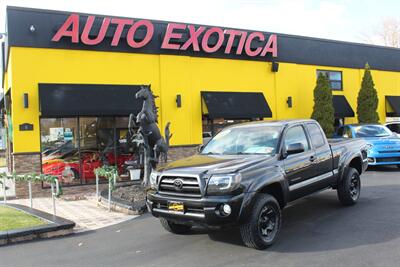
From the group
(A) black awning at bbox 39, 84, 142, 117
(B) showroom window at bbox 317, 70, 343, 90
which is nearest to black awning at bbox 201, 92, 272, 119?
(A) black awning at bbox 39, 84, 142, 117

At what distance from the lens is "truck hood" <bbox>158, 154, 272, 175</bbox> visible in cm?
541

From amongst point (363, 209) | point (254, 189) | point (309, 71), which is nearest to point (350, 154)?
point (363, 209)

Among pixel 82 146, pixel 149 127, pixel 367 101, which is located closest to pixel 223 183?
pixel 149 127

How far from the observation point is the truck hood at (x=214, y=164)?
17.8 ft

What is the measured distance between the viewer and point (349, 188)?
25.8 feet

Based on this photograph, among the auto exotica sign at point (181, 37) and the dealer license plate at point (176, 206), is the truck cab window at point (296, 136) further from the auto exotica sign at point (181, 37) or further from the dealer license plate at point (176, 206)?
the auto exotica sign at point (181, 37)

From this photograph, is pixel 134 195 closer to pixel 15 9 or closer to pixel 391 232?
pixel 391 232

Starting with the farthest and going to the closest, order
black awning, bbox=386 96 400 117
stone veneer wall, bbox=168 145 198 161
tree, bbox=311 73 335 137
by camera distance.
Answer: black awning, bbox=386 96 400 117, tree, bbox=311 73 335 137, stone veneer wall, bbox=168 145 198 161

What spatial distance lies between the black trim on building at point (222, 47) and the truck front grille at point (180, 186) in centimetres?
927

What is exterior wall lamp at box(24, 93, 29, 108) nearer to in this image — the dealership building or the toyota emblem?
the dealership building

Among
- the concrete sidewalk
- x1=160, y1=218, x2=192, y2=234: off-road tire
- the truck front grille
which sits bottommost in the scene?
the concrete sidewalk

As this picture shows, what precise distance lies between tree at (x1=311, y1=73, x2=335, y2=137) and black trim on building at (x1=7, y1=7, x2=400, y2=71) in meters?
1.61

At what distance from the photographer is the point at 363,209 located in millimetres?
7699

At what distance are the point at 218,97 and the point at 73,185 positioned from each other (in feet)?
22.2
